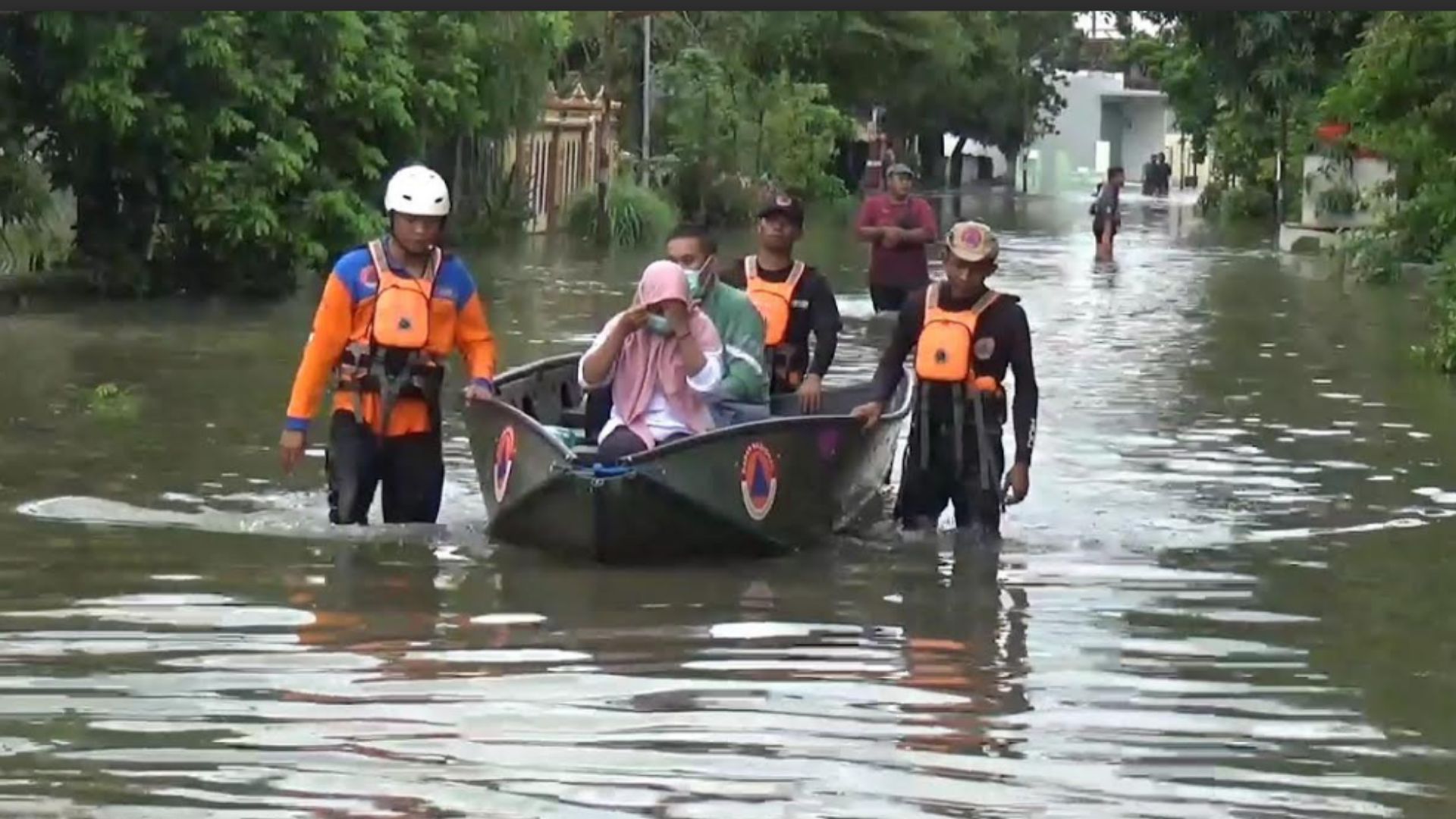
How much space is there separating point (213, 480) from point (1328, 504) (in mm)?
5985

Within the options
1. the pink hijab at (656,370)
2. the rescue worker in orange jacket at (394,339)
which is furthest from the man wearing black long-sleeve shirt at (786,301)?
the rescue worker in orange jacket at (394,339)

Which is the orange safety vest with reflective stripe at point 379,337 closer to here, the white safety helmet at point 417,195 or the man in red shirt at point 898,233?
the white safety helmet at point 417,195

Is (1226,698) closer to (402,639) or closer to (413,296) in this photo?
(402,639)

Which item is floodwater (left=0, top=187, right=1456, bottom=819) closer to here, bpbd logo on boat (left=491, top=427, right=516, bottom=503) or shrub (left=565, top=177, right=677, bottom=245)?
bpbd logo on boat (left=491, top=427, right=516, bottom=503)

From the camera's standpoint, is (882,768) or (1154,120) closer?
(882,768)

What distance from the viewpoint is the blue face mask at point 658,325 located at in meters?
11.2

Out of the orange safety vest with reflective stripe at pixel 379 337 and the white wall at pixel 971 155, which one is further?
the white wall at pixel 971 155

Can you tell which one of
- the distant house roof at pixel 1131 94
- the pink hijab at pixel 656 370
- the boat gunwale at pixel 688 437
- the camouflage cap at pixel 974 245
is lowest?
the boat gunwale at pixel 688 437

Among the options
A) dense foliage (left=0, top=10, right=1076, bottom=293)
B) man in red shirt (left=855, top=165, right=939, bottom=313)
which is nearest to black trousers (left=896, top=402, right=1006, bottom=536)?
man in red shirt (left=855, top=165, right=939, bottom=313)

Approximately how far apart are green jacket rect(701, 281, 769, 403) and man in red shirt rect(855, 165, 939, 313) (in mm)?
7985

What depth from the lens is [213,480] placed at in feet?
47.1

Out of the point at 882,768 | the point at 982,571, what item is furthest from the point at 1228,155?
the point at 882,768

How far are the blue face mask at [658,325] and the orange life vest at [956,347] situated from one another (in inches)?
49.4

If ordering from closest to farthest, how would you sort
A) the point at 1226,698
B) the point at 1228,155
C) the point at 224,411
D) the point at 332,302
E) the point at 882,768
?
the point at 882,768 < the point at 1226,698 < the point at 332,302 < the point at 224,411 < the point at 1228,155
